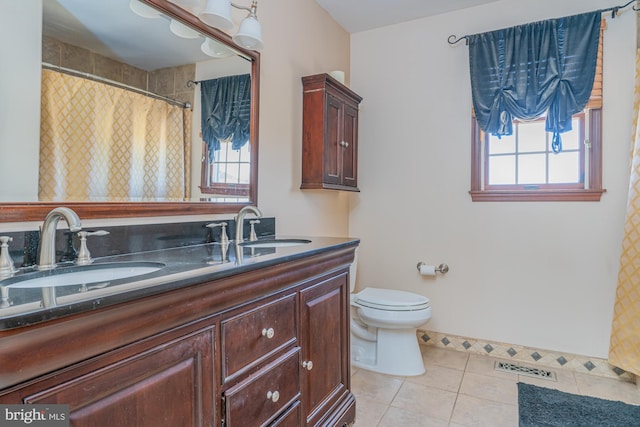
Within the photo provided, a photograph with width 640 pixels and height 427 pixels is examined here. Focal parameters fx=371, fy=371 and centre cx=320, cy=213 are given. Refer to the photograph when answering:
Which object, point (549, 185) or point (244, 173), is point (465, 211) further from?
point (244, 173)

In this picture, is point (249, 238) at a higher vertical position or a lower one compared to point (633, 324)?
higher

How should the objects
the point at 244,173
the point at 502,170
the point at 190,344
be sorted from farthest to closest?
1. the point at 502,170
2. the point at 244,173
3. the point at 190,344

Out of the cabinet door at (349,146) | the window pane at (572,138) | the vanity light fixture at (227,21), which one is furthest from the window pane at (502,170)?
the vanity light fixture at (227,21)

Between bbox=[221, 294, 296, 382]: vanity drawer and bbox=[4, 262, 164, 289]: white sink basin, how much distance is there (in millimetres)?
266

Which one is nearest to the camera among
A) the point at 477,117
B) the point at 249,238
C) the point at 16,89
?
the point at 16,89

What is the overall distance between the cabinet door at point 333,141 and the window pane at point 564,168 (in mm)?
1395

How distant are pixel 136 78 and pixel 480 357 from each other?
259 centimetres

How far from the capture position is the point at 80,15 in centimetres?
122

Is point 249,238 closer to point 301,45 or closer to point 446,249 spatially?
point 301,45

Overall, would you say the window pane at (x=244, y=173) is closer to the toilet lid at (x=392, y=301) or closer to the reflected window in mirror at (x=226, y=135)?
the reflected window in mirror at (x=226, y=135)

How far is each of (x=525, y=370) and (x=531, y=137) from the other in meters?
1.52

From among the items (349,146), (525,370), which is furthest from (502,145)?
(525,370)

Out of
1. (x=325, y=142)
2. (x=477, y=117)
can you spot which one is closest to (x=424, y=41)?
(x=477, y=117)

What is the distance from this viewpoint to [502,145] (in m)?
2.58
